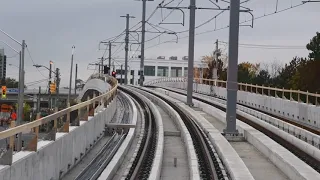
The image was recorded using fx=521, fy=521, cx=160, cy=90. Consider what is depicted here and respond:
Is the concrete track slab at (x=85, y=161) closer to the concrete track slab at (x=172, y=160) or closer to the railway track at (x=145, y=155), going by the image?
the railway track at (x=145, y=155)

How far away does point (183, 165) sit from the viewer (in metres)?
16.0

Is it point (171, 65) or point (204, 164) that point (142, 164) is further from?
point (171, 65)

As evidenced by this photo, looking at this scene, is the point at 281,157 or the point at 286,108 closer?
the point at 281,157

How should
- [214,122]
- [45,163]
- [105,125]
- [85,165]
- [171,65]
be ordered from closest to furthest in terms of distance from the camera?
[45,163] → [85,165] → [105,125] → [214,122] → [171,65]

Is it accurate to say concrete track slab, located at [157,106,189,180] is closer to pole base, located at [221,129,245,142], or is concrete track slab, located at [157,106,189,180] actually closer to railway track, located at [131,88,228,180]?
railway track, located at [131,88,228,180]

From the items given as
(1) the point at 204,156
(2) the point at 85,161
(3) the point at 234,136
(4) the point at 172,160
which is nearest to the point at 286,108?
(3) the point at 234,136

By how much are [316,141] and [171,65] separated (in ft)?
506

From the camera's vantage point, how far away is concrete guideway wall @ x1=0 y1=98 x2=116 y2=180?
28.8ft

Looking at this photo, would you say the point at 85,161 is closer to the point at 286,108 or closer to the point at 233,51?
the point at 233,51

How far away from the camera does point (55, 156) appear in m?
11.6

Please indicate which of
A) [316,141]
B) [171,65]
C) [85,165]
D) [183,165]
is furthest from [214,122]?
[171,65]

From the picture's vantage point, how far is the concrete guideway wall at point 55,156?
878cm

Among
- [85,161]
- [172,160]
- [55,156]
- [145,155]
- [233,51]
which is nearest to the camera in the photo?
[55,156]

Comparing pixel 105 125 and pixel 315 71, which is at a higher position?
pixel 315 71
